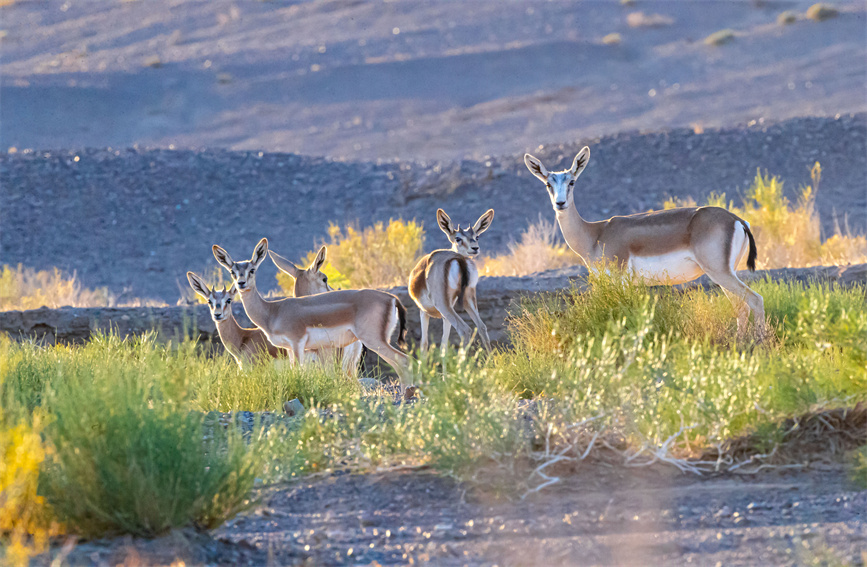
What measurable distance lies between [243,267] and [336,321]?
1246 mm

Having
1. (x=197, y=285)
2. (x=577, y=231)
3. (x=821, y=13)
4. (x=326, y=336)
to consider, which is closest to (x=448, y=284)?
(x=577, y=231)

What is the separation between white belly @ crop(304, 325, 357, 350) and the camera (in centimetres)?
1029

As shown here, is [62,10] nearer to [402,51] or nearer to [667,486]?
[402,51]

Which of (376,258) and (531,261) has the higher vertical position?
(376,258)

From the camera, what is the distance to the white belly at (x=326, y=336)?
10289 mm

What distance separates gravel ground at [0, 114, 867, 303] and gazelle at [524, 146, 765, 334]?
476 inches

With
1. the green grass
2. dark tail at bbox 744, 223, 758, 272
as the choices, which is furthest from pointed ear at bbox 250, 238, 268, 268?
dark tail at bbox 744, 223, 758, 272

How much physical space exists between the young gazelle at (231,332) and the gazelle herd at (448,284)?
0.01 meters

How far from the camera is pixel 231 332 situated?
11.6 meters

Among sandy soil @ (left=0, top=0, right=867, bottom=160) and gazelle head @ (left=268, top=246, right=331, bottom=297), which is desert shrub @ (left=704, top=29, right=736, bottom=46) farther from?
gazelle head @ (left=268, top=246, right=331, bottom=297)

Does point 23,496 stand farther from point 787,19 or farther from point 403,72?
point 787,19

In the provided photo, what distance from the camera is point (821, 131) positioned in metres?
26.2

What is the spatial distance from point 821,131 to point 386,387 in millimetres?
19229

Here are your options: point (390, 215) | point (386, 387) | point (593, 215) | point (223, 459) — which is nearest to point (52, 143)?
point (390, 215)
